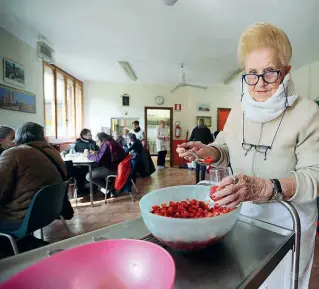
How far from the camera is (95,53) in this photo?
14.9ft

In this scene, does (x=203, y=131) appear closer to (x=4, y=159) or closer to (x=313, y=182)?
(x=4, y=159)

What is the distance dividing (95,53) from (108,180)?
2.65 m

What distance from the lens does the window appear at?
5029 millimetres

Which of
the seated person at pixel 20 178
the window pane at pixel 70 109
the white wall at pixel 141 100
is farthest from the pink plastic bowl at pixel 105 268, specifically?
the white wall at pixel 141 100

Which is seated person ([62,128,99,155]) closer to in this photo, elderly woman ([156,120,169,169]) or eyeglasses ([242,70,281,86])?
elderly woman ([156,120,169,169])

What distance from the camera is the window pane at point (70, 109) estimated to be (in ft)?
20.3

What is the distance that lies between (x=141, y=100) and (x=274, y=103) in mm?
6923

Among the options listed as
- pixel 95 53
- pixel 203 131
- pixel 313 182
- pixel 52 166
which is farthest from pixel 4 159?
pixel 203 131

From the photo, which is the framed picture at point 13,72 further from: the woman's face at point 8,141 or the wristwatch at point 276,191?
the wristwatch at point 276,191

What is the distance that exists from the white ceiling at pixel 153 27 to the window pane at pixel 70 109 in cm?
126

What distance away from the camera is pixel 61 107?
18.8 feet

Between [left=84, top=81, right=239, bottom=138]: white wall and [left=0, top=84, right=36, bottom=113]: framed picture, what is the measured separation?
10.2ft

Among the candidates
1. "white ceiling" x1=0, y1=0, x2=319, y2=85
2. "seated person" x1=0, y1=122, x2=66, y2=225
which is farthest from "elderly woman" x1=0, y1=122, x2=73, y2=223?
"white ceiling" x1=0, y1=0, x2=319, y2=85

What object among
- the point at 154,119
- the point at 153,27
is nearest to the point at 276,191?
the point at 153,27
